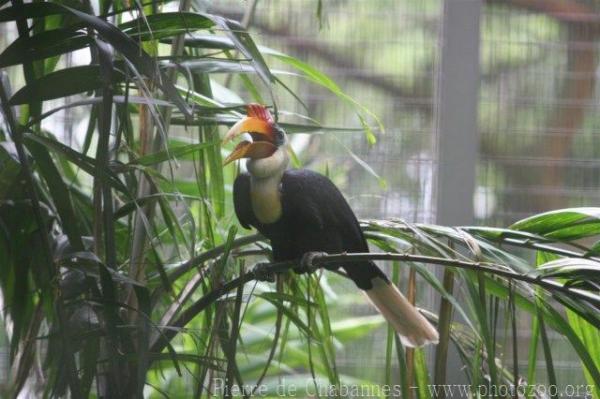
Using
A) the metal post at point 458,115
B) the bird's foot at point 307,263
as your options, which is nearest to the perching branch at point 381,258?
the bird's foot at point 307,263

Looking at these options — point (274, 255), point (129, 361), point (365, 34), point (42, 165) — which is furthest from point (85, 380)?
point (365, 34)

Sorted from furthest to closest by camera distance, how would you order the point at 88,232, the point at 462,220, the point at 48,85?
the point at 462,220 → the point at 88,232 → the point at 48,85

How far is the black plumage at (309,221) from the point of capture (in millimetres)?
989

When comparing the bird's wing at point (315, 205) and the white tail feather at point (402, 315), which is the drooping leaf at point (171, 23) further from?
the white tail feather at point (402, 315)

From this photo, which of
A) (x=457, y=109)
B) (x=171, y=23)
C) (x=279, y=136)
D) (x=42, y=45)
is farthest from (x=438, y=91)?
(x=42, y=45)

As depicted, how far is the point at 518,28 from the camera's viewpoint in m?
1.52

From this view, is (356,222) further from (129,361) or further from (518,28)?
(518,28)

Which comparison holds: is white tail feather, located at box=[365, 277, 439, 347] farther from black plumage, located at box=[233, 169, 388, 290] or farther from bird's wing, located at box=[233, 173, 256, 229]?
bird's wing, located at box=[233, 173, 256, 229]

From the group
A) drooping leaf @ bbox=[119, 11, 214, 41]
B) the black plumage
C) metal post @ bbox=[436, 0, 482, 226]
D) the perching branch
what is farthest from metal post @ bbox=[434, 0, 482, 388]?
drooping leaf @ bbox=[119, 11, 214, 41]

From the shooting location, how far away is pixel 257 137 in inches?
39.0

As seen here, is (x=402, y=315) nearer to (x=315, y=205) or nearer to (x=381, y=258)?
(x=315, y=205)

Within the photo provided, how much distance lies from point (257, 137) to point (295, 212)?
10cm

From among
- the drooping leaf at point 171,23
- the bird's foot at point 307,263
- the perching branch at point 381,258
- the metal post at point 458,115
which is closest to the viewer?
the perching branch at point 381,258

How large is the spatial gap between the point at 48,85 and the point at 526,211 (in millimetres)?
976
